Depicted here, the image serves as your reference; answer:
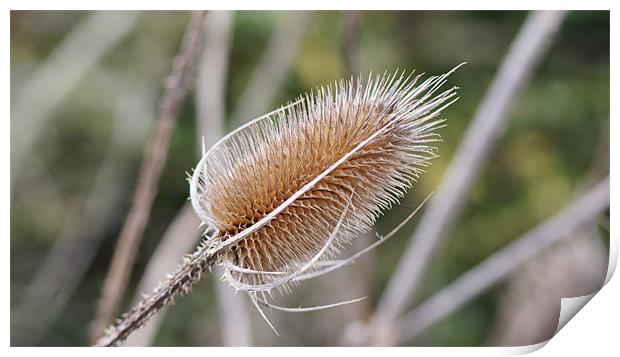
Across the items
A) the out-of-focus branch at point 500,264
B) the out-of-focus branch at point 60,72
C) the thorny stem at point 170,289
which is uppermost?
the out-of-focus branch at point 60,72

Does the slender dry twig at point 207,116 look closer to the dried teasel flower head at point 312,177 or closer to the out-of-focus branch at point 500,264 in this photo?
the out-of-focus branch at point 500,264

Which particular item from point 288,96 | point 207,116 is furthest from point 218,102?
point 288,96

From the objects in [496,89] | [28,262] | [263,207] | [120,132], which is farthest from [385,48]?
[263,207]

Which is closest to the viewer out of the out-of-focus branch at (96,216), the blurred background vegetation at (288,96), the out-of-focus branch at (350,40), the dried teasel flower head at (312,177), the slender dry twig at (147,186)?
the dried teasel flower head at (312,177)

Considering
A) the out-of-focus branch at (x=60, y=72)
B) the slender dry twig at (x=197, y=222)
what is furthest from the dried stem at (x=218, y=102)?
the out-of-focus branch at (x=60, y=72)

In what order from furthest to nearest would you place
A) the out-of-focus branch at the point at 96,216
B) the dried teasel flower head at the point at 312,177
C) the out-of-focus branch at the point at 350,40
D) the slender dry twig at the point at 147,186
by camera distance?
the out-of-focus branch at the point at 96,216
the out-of-focus branch at the point at 350,40
the slender dry twig at the point at 147,186
the dried teasel flower head at the point at 312,177

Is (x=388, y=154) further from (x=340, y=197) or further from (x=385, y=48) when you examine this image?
(x=385, y=48)
